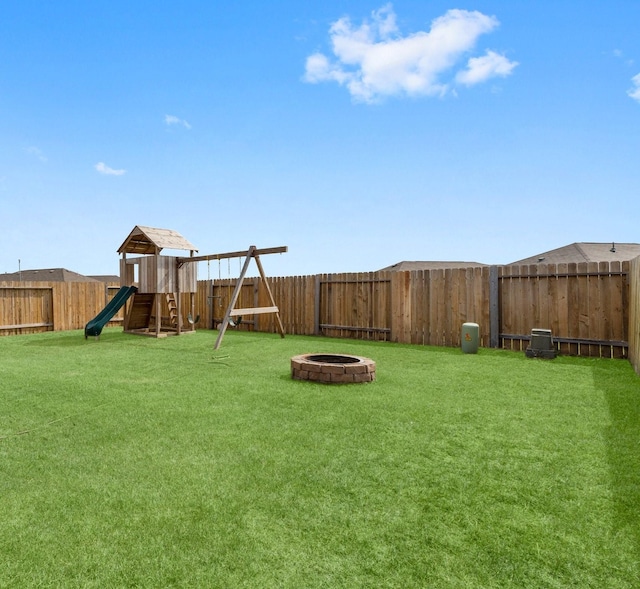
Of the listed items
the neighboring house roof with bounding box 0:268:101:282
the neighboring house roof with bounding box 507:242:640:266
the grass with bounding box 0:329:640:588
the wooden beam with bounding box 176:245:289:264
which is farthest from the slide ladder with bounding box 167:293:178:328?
the neighboring house roof with bounding box 0:268:101:282

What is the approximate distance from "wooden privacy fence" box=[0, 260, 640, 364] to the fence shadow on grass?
4.74ft

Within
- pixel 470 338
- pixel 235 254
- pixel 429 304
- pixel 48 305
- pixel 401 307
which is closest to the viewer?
pixel 470 338

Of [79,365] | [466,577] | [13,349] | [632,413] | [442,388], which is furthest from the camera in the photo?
[13,349]

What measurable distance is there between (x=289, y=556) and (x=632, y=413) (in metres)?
4.19

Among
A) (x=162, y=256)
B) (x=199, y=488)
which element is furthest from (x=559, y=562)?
(x=162, y=256)

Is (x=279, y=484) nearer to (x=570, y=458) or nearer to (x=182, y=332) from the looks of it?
(x=570, y=458)

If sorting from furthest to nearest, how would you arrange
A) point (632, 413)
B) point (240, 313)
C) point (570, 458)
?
point (240, 313) → point (632, 413) → point (570, 458)

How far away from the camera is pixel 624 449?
11.0ft

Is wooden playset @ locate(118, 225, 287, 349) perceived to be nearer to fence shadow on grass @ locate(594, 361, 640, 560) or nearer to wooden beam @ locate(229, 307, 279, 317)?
wooden beam @ locate(229, 307, 279, 317)

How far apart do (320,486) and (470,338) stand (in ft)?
23.2

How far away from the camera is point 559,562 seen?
6.44ft

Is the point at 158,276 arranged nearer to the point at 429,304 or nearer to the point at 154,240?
the point at 154,240

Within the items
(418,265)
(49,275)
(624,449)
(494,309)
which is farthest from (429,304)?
(49,275)

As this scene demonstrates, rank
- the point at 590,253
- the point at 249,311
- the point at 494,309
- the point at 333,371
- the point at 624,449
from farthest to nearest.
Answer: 1. the point at 590,253
2. the point at 249,311
3. the point at 494,309
4. the point at 333,371
5. the point at 624,449
